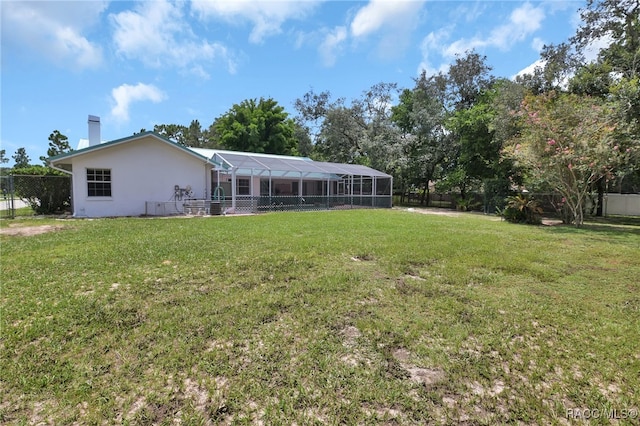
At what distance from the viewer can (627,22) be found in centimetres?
1600

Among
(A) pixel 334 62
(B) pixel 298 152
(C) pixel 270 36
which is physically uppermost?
(A) pixel 334 62

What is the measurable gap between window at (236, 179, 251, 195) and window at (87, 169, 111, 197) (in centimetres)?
784

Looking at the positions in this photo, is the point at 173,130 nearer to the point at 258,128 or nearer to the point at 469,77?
the point at 258,128

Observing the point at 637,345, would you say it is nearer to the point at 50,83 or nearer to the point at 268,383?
the point at 268,383

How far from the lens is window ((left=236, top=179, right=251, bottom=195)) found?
2181 centimetres

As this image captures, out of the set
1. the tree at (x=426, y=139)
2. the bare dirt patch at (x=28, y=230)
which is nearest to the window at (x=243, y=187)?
the bare dirt patch at (x=28, y=230)

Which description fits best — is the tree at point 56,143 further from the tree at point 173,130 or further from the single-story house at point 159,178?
the single-story house at point 159,178

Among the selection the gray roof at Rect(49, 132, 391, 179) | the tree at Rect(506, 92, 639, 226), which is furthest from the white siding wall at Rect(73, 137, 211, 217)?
the tree at Rect(506, 92, 639, 226)

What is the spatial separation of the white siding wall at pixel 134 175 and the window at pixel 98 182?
185mm

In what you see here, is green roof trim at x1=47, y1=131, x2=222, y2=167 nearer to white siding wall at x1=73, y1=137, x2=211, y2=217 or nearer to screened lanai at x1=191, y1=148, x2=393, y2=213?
white siding wall at x1=73, y1=137, x2=211, y2=217

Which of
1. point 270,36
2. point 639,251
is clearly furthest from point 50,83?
point 639,251

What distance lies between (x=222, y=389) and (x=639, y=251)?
393 inches

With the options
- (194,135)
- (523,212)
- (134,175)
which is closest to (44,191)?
(134,175)

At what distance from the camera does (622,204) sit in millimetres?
23172
